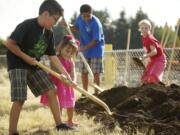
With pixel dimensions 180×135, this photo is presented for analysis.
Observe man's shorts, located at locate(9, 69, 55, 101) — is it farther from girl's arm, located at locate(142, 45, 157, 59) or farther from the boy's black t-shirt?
girl's arm, located at locate(142, 45, 157, 59)

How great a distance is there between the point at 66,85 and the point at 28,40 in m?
1.00

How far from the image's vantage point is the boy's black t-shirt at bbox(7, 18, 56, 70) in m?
5.75

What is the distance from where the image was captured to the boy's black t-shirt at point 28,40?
5.75m

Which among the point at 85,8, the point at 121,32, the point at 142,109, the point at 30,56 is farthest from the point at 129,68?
the point at 121,32

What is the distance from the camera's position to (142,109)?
6.85 m

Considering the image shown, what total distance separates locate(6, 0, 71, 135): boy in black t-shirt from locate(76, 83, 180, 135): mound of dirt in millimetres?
802

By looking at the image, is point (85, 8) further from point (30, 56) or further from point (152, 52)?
point (30, 56)

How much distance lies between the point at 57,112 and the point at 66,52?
94 centimetres

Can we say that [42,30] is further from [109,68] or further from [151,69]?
[109,68]

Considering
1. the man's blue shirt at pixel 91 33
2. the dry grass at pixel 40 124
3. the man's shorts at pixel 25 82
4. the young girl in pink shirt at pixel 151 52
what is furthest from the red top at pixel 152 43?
the man's shorts at pixel 25 82

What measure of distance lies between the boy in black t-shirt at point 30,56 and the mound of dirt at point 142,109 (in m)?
0.80

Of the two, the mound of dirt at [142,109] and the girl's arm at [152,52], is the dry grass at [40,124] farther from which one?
the girl's arm at [152,52]

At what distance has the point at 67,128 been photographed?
237 inches

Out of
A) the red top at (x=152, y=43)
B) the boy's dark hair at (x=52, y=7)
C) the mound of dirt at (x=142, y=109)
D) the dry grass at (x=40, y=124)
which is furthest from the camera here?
the red top at (x=152, y=43)
